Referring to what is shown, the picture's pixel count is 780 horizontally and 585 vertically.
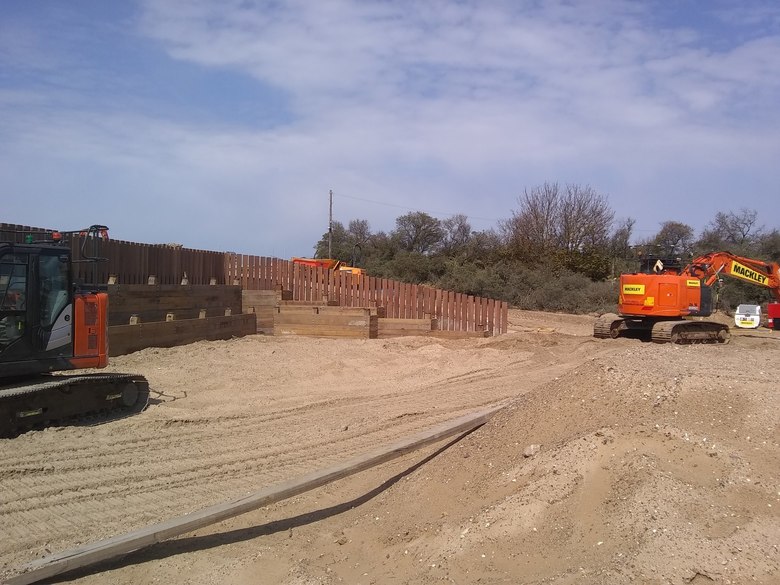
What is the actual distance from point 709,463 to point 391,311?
14.1 meters

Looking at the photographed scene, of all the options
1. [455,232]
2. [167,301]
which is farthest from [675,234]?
[167,301]

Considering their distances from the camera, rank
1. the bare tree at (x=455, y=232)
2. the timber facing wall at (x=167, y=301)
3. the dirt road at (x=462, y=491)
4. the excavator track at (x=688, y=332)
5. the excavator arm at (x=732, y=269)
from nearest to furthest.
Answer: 1. the dirt road at (x=462, y=491)
2. the timber facing wall at (x=167, y=301)
3. the excavator track at (x=688, y=332)
4. the excavator arm at (x=732, y=269)
5. the bare tree at (x=455, y=232)

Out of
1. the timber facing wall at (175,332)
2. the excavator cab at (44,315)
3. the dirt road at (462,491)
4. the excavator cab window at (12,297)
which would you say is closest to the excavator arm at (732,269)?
the dirt road at (462,491)

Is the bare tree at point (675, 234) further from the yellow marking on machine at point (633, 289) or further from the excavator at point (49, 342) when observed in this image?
the excavator at point (49, 342)

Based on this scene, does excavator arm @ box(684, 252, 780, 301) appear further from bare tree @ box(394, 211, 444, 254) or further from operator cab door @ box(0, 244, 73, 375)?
bare tree @ box(394, 211, 444, 254)

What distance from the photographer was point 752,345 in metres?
18.3

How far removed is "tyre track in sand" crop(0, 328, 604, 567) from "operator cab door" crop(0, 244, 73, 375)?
1.02m

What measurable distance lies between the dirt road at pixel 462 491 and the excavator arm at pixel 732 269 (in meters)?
12.3

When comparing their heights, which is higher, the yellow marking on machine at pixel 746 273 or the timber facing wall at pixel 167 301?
the yellow marking on machine at pixel 746 273

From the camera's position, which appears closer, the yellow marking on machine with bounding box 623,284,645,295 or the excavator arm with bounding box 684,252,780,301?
the yellow marking on machine with bounding box 623,284,645,295

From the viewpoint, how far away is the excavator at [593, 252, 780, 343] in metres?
17.9

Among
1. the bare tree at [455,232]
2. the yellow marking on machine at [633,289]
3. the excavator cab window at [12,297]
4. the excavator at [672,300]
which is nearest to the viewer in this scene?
the excavator cab window at [12,297]

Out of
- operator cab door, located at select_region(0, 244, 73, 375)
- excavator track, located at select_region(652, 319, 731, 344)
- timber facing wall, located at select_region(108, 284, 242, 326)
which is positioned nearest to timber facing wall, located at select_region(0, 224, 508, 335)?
timber facing wall, located at select_region(108, 284, 242, 326)

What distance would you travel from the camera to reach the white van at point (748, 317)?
77.4 ft
